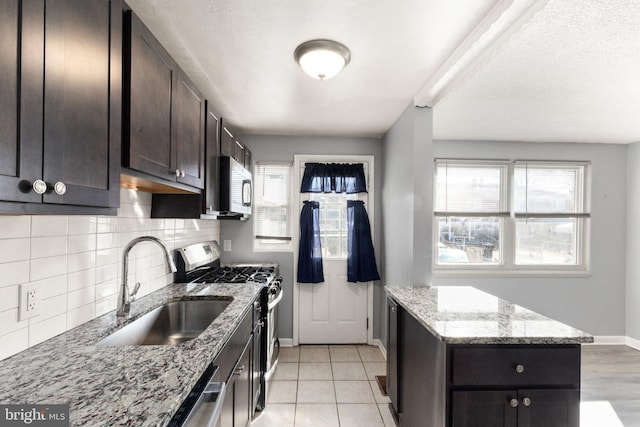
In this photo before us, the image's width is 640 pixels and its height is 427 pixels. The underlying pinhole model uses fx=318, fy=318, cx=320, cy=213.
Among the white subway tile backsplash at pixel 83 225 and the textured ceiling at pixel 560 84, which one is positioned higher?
the textured ceiling at pixel 560 84

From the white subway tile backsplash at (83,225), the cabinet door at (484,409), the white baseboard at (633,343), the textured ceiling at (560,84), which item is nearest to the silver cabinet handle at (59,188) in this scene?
the white subway tile backsplash at (83,225)

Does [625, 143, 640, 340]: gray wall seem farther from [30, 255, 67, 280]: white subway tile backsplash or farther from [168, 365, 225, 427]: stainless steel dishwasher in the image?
[30, 255, 67, 280]: white subway tile backsplash

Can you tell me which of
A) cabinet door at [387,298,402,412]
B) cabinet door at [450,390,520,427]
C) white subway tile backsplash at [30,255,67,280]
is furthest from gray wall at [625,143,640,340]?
white subway tile backsplash at [30,255,67,280]

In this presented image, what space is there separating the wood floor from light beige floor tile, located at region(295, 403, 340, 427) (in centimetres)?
176

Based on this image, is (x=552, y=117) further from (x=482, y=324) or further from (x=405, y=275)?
(x=482, y=324)

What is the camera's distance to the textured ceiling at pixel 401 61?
59.4 inches

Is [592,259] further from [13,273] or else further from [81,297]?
[13,273]

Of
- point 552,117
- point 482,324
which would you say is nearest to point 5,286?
point 482,324

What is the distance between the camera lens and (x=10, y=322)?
1.13 m

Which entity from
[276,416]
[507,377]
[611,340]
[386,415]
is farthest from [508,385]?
[611,340]

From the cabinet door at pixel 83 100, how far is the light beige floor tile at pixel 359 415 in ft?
7.00

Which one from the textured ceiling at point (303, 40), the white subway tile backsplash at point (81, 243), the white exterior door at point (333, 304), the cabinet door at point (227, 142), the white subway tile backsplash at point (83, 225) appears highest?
the textured ceiling at point (303, 40)

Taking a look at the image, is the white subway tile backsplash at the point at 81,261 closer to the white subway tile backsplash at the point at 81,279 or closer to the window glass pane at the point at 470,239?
the white subway tile backsplash at the point at 81,279

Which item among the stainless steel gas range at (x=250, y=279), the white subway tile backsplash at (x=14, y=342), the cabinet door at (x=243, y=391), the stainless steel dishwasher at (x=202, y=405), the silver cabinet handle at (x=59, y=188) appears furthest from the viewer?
the stainless steel gas range at (x=250, y=279)
